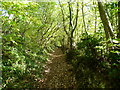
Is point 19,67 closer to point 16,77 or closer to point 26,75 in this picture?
point 16,77

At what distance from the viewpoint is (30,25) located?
23.8 feet

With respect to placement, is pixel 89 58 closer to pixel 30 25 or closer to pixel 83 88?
pixel 83 88

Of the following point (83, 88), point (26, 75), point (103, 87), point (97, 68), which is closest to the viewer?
point (103, 87)

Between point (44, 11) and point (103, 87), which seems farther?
point (44, 11)

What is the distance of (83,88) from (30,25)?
242 inches

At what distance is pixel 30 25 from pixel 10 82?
4.56 m

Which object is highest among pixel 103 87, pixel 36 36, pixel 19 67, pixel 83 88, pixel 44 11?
pixel 44 11

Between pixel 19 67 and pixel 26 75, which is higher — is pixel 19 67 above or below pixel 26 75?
above

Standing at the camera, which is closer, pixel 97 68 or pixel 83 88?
pixel 83 88

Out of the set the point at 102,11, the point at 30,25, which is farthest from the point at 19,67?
the point at 102,11

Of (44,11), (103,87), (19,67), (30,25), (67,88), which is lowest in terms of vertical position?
(67,88)

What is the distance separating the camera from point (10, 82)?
14.9ft

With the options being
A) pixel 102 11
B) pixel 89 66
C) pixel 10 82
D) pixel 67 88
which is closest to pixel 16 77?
pixel 10 82

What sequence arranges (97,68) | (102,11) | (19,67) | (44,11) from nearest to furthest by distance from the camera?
(102,11) < (97,68) < (19,67) < (44,11)
